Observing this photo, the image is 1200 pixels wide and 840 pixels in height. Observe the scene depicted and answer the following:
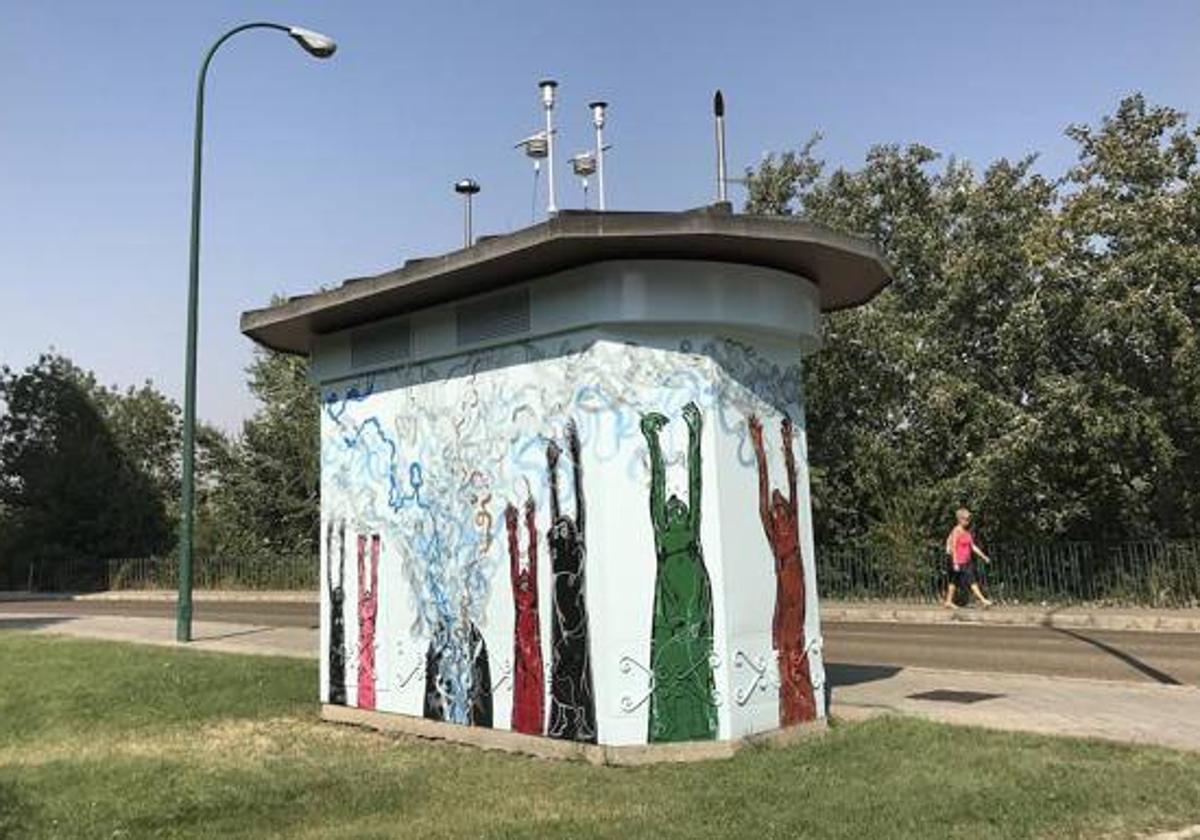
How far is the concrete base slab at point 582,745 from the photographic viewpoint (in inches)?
324

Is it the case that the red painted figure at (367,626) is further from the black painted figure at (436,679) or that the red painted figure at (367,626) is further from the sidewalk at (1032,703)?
the sidewalk at (1032,703)

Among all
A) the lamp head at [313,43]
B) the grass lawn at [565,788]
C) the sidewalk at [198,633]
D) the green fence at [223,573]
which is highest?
the lamp head at [313,43]

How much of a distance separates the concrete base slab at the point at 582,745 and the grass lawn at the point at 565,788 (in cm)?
18

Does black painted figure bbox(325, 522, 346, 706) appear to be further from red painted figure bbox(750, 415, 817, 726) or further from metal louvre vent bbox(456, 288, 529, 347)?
red painted figure bbox(750, 415, 817, 726)

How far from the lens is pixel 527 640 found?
8867 millimetres

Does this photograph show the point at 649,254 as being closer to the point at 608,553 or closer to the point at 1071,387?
the point at 608,553

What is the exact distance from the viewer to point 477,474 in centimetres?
938

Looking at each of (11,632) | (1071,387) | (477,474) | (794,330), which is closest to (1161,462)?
(1071,387)

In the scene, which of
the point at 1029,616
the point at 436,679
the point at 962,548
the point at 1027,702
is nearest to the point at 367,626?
the point at 436,679

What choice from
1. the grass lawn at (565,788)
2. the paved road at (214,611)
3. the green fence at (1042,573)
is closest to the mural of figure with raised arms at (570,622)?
the grass lawn at (565,788)

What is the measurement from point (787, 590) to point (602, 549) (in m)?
1.61

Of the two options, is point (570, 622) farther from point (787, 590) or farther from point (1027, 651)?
point (1027, 651)

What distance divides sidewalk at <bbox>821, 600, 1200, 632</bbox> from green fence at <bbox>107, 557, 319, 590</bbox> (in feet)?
62.1

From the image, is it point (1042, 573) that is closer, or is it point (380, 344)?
point (380, 344)
